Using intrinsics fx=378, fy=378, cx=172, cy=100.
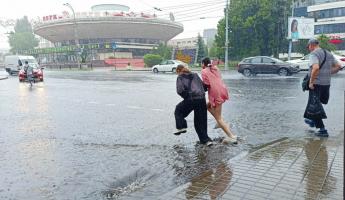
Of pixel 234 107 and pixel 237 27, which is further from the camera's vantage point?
pixel 237 27

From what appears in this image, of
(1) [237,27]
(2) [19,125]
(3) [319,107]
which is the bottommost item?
(2) [19,125]

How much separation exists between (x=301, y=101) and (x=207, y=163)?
320 inches

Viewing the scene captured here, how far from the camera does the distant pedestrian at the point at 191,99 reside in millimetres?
6688

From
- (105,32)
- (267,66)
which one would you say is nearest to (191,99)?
(267,66)

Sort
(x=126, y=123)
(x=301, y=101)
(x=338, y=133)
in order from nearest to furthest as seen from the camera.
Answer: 1. (x=338, y=133)
2. (x=126, y=123)
3. (x=301, y=101)

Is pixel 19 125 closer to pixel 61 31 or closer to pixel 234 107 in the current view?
pixel 234 107

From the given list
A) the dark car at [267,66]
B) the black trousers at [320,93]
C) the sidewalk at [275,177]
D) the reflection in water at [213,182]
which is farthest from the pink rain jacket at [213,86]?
the dark car at [267,66]

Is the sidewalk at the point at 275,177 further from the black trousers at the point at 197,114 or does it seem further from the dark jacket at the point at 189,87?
the dark jacket at the point at 189,87

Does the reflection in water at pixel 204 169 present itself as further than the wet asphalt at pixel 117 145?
No

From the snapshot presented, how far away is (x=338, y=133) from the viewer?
7449 mm

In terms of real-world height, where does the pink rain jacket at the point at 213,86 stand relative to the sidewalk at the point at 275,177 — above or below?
above

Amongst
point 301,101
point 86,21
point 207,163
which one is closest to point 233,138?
point 207,163

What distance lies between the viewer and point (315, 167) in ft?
16.5

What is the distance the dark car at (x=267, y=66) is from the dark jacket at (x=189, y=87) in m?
20.6
